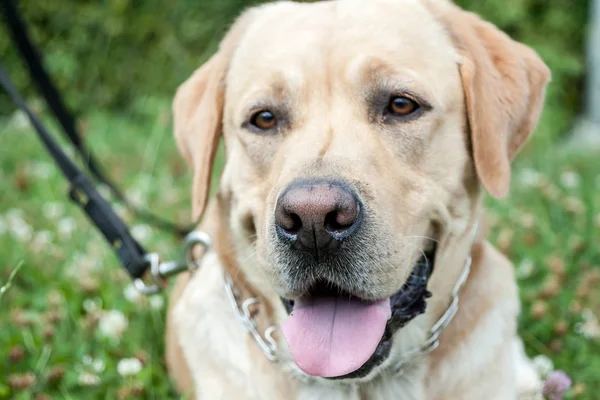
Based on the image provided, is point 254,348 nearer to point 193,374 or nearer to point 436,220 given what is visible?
point 193,374

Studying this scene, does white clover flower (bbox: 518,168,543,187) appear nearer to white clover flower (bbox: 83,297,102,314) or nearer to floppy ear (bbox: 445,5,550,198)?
floppy ear (bbox: 445,5,550,198)

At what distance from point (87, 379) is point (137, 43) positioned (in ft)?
22.7

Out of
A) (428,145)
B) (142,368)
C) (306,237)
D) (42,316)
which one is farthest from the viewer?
(42,316)

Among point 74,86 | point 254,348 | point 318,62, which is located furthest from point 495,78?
point 74,86

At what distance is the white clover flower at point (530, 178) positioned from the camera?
585cm

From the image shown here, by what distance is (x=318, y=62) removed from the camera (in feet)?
9.12

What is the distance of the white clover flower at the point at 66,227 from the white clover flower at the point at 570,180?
3.81 m

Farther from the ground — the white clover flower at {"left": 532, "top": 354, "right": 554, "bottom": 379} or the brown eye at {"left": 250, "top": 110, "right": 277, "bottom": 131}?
the brown eye at {"left": 250, "top": 110, "right": 277, "bottom": 131}

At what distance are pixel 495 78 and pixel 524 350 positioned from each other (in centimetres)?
173

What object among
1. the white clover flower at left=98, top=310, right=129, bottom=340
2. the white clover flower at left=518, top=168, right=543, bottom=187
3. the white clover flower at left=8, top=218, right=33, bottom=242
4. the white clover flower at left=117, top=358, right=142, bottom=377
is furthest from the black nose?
the white clover flower at left=518, top=168, right=543, bottom=187

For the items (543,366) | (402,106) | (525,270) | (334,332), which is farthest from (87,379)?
(525,270)

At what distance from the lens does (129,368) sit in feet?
10.7

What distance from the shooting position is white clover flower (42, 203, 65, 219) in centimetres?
530

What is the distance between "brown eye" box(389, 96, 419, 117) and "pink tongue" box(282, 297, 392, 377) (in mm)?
721
